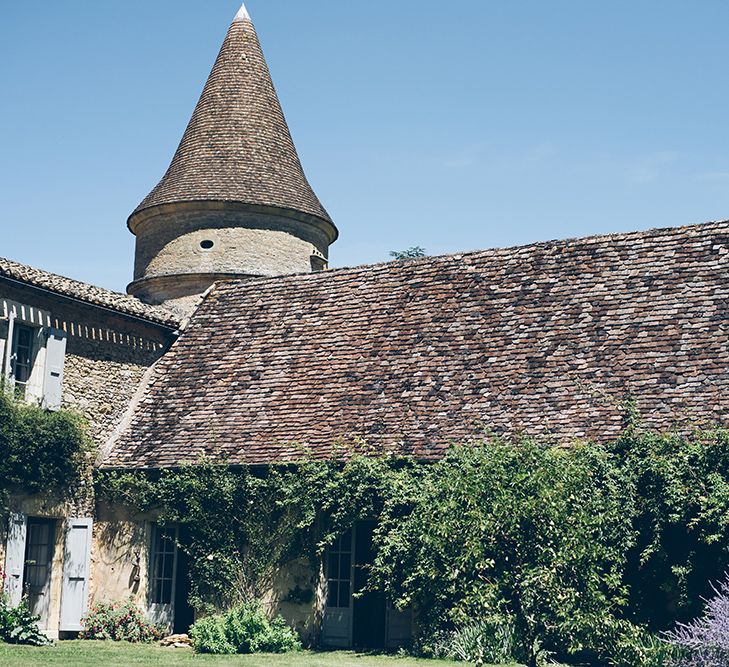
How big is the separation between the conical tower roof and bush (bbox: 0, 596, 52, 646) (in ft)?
36.0

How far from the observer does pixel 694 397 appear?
15.6 metres

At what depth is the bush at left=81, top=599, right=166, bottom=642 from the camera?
1816 cm

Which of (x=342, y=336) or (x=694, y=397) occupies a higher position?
(x=342, y=336)

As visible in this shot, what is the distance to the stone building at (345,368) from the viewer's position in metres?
16.7

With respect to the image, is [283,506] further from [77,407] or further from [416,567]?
[77,407]

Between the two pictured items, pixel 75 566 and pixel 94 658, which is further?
pixel 75 566

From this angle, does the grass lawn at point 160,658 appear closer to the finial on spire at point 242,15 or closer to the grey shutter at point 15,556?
the grey shutter at point 15,556

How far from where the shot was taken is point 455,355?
18.3 m

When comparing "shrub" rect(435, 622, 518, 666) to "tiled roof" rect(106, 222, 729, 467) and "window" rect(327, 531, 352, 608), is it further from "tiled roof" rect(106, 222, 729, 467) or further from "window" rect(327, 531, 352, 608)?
"tiled roof" rect(106, 222, 729, 467)

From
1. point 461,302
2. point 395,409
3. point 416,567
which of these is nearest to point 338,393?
point 395,409

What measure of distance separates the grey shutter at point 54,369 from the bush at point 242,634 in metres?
4.62

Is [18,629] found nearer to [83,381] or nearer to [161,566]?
[161,566]

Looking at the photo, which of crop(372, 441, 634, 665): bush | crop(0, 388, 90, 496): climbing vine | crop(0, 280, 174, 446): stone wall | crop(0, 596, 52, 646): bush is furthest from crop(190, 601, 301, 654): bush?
crop(0, 280, 174, 446): stone wall

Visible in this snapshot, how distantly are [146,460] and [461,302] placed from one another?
20.5ft
